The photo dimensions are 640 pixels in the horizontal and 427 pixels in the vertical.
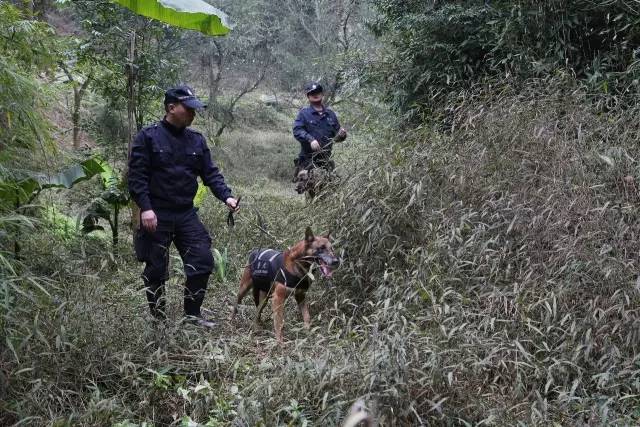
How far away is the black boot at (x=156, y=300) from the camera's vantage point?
4.53 metres

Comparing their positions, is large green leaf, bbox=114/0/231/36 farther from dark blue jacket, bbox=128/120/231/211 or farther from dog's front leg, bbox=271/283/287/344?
dog's front leg, bbox=271/283/287/344

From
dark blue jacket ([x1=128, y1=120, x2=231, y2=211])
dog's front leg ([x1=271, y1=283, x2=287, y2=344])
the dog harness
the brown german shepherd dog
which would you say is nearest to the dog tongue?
the brown german shepherd dog

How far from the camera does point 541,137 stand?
5.72m

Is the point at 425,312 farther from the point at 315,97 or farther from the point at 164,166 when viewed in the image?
the point at 315,97

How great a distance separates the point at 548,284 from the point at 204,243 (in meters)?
2.55

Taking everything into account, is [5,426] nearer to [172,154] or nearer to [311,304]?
[172,154]

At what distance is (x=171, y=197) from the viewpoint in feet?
16.1

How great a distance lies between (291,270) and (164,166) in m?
1.25

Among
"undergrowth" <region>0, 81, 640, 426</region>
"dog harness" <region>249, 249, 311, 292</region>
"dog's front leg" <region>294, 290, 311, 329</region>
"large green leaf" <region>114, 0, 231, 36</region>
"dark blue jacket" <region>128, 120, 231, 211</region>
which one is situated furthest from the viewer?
"large green leaf" <region>114, 0, 231, 36</region>

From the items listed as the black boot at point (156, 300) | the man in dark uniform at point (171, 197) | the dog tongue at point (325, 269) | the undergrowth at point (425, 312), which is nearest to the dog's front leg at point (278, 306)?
the undergrowth at point (425, 312)

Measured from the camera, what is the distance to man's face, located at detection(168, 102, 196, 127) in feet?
15.9

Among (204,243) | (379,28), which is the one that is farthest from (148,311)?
(379,28)

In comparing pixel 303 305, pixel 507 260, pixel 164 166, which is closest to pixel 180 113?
pixel 164 166

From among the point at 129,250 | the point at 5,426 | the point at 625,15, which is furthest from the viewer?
the point at 129,250
